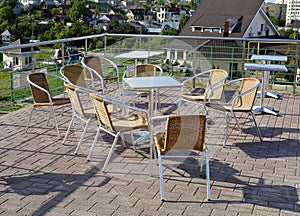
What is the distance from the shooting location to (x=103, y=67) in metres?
7.20

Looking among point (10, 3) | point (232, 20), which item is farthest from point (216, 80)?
point (10, 3)

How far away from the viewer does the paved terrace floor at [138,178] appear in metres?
3.53

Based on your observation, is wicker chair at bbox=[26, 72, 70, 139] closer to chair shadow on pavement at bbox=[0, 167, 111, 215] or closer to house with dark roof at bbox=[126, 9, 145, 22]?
chair shadow on pavement at bbox=[0, 167, 111, 215]

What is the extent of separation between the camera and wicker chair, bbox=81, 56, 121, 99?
693 centimetres

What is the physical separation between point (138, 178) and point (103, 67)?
11.3 feet

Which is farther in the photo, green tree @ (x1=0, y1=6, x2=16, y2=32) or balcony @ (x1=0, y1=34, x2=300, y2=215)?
green tree @ (x1=0, y1=6, x2=16, y2=32)

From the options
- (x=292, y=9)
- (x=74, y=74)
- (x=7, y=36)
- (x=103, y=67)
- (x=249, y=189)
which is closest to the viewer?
(x=249, y=189)

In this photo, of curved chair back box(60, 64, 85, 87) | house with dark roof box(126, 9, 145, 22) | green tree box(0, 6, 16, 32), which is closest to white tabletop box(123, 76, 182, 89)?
curved chair back box(60, 64, 85, 87)

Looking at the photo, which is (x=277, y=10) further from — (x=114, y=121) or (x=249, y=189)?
(x=249, y=189)

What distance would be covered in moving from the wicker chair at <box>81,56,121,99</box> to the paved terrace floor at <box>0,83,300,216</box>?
1.53 metres

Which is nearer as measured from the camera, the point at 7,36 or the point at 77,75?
the point at 77,75

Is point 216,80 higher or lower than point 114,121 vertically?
higher

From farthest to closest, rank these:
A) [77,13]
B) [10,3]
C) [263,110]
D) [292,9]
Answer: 1. [292,9]
2. [10,3]
3. [77,13]
4. [263,110]

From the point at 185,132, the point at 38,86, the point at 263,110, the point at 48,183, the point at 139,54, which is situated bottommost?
the point at 48,183
